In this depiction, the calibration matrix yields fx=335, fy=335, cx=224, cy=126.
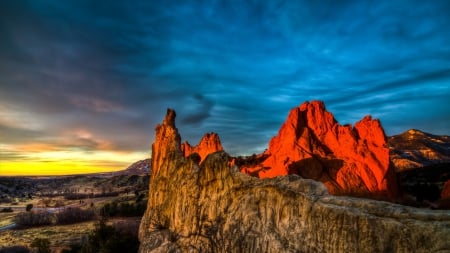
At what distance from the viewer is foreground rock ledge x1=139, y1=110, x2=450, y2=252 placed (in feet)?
24.8

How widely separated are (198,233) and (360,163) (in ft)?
132

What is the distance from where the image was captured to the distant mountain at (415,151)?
119688 millimetres

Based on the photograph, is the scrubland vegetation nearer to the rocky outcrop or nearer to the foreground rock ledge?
the foreground rock ledge

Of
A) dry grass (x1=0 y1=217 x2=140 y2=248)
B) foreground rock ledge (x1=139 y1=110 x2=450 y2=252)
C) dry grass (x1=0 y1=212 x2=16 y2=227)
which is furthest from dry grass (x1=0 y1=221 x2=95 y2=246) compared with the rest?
foreground rock ledge (x1=139 y1=110 x2=450 y2=252)

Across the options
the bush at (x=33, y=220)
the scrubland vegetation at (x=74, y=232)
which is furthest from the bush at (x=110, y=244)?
the bush at (x=33, y=220)

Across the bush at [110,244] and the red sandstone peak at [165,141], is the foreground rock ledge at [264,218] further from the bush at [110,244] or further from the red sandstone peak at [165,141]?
the bush at [110,244]

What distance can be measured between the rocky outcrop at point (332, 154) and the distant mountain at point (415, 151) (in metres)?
67.3

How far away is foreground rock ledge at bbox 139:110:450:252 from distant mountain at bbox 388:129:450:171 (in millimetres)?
113418

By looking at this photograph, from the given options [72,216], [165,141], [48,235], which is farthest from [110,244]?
[72,216]

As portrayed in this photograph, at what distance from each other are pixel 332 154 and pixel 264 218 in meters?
47.1

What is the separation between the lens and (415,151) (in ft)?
488

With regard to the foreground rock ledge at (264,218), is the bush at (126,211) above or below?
below

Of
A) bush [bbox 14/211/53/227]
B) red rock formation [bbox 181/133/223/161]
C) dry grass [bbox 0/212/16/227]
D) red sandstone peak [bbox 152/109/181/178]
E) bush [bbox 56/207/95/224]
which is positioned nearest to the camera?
red sandstone peak [bbox 152/109/181/178]

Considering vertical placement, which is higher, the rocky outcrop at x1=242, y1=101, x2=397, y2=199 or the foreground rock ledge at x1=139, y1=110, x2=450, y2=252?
the rocky outcrop at x1=242, y1=101, x2=397, y2=199
